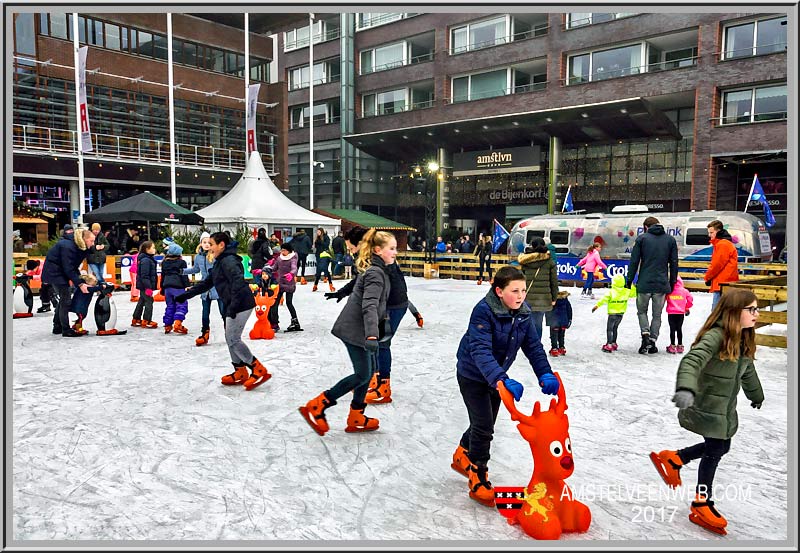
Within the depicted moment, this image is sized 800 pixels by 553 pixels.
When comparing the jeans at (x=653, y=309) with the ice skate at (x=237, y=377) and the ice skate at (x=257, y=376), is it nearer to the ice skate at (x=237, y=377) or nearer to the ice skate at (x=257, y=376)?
the ice skate at (x=257, y=376)

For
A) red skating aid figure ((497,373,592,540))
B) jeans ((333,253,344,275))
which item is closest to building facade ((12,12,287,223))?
jeans ((333,253,344,275))

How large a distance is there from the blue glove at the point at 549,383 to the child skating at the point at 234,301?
3367 mm

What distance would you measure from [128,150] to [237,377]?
928 inches

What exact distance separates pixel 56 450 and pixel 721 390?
436 centimetres

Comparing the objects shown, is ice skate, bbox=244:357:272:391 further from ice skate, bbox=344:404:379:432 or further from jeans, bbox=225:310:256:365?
ice skate, bbox=344:404:379:432

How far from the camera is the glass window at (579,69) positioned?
26.1 metres

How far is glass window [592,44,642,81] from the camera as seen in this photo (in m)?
24.7

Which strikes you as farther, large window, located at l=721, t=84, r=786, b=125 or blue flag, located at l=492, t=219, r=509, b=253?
large window, located at l=721, t=84, r=786, b=125

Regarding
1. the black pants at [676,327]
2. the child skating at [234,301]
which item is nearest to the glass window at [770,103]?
the black pants at [676,327]

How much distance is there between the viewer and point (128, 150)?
25625 mm

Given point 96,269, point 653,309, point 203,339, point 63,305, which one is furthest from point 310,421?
point 96,269

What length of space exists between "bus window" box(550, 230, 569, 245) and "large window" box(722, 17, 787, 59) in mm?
10932

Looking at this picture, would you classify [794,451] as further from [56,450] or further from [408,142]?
[408,142]

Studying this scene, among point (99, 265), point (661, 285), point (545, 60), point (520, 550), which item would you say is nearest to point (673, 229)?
point (661, 285)
